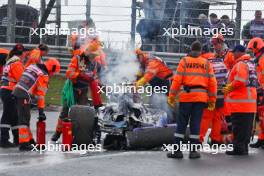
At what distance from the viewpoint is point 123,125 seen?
12500 mm

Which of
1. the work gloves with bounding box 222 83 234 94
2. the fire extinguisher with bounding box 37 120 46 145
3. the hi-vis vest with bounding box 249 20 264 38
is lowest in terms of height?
the fire extinguisher with bounding box 37 120 46 145

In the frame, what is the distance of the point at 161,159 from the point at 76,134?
1738 mm

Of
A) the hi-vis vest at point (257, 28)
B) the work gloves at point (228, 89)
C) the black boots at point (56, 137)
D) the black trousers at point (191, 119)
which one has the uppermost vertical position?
the hi-vis vest at point (257, 28)

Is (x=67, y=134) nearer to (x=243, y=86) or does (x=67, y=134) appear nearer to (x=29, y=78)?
(x=29, y=78)

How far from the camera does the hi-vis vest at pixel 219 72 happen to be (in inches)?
519

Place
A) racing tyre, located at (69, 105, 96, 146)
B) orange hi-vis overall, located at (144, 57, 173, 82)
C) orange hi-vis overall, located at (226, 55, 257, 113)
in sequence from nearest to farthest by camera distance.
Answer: orange hi-vis overall, located at (226, 55, 257, 113), racing tyre, located at (69, 105, 96, 146), orange hi-vis overall, located at (144, 57, 173, 82)

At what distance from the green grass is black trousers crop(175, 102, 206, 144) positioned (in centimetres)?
810

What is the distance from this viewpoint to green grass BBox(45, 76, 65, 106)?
19891 millimetres

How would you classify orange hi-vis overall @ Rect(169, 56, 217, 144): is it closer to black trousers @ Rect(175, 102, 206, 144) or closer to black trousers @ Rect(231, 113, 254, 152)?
black trousers @ Rect(175, 102, 206, 144)

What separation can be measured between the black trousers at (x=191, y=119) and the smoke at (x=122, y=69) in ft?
6.79

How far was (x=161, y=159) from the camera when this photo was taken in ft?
37.8

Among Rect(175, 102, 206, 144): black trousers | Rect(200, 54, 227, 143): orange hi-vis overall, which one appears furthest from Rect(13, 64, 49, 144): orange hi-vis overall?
Rect(200, 54, 227, 143): orange hi-vis overall

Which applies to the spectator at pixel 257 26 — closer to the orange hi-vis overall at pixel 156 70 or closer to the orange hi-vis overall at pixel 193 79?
the orange hi-vis overall at pixel 156 70

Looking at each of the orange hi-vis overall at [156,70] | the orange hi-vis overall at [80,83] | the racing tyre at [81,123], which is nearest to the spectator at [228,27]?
the orange hi-vis overall at [156,70]
